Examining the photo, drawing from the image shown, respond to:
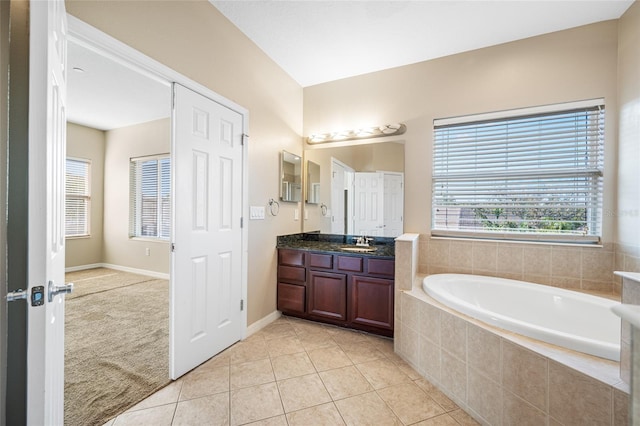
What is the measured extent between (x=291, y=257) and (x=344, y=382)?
127cm

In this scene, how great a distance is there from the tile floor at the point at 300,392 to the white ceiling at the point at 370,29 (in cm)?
269

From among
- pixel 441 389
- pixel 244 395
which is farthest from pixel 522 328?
pixel 244 395

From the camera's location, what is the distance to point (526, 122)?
2.41 meters

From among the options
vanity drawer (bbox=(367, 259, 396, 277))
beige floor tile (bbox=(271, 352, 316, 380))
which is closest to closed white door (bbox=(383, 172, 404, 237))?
vanity drawer (bbox=(367, 259, 396, 277))

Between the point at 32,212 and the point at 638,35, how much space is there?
347cm

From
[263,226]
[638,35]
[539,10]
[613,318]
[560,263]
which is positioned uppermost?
[539,10]

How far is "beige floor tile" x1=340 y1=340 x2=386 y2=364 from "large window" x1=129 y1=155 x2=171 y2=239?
3.56 metres

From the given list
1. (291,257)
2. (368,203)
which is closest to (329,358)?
(291,257)

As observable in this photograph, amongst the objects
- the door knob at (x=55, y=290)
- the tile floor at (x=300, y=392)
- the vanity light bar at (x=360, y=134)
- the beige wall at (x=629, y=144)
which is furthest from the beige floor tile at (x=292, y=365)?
the beige wall at (x=629, y=144)

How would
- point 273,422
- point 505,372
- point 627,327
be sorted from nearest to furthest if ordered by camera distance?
point 627,327
point 505,372
point 273,422

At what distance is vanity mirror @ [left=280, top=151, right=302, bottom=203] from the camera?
9.37ft

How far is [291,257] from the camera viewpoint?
2.77 m

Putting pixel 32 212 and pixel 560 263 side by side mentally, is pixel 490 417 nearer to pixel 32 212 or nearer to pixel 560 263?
pixel 560 263

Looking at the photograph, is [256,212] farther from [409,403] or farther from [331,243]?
[409,403]
